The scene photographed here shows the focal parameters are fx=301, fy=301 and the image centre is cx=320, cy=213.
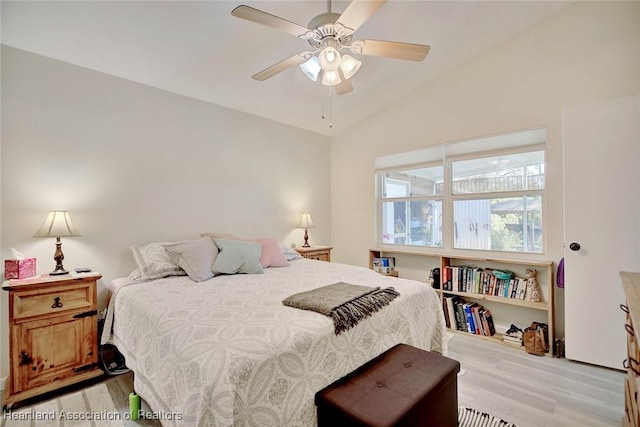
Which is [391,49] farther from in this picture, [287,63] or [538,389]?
[538,389]

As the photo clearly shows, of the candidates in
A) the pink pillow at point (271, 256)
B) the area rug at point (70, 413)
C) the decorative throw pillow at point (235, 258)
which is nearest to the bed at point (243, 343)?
the decorative throw pillow at point (235, 258)

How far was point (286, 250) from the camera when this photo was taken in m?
3.40

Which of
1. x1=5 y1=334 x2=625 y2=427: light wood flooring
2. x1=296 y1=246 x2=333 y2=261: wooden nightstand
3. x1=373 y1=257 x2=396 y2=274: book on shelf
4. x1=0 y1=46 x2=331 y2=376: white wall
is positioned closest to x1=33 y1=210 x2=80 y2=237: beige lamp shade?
x1=0 y1=46 x2=331 y2=376: white wall

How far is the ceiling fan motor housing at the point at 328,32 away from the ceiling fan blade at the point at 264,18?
0.25 ft

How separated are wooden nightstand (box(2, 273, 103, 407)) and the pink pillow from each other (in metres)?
1.31

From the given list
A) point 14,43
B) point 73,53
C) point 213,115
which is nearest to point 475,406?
point 213,115

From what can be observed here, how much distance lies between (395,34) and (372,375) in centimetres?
271

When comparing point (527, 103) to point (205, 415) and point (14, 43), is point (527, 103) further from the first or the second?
point (14, 43)

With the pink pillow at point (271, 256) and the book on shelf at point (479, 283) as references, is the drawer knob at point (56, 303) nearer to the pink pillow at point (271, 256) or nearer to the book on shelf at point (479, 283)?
the pink pillow at point (271, 256)

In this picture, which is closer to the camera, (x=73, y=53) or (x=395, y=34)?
(x=73, y=53)

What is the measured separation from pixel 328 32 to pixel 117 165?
214 centimetres

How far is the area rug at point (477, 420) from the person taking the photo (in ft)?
5.82

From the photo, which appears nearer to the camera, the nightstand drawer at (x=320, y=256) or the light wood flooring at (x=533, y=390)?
the light wood flooring at (x=533, y=390)

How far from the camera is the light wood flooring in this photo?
1836 mm
